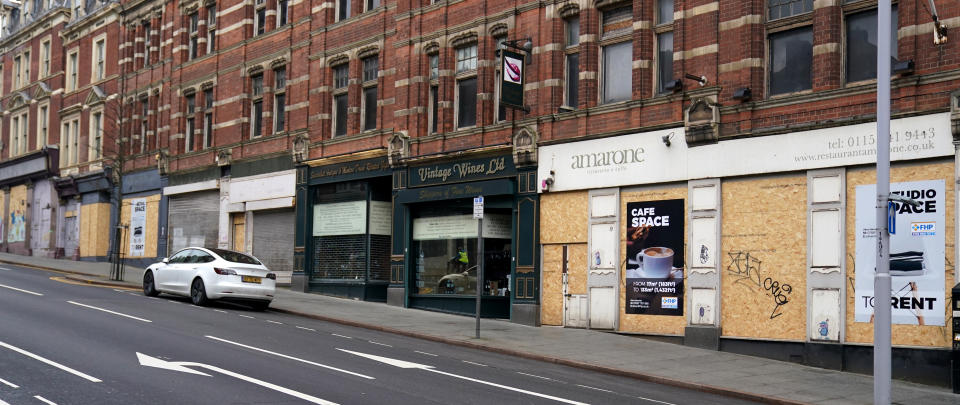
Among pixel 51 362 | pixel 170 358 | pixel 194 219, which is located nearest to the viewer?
pixel 51 362

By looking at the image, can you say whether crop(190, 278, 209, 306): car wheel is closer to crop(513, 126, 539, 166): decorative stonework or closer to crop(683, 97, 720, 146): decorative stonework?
crop(513, 126, 539, 166): decorative stonework

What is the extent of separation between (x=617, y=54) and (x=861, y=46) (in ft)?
18.4

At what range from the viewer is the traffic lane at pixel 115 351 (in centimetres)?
1001

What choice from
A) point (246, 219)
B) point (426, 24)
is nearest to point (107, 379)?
point (426, 24)

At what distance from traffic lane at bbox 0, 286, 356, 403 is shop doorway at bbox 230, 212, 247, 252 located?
43.0ft

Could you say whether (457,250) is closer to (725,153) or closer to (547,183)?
(547,183)

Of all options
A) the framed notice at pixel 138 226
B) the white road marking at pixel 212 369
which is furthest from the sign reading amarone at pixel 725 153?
the framed notice at pixel 138 226

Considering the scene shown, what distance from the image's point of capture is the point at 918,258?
14.7 m

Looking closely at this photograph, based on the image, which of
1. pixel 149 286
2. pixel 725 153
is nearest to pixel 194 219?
pixel 149 286

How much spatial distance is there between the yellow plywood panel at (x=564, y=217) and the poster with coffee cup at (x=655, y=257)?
1.32 m

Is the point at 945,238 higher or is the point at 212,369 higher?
the point at 945,238

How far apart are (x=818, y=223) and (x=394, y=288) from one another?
12562mm

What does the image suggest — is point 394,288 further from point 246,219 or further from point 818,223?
point 818,223

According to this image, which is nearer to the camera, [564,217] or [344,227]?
[564,217]
